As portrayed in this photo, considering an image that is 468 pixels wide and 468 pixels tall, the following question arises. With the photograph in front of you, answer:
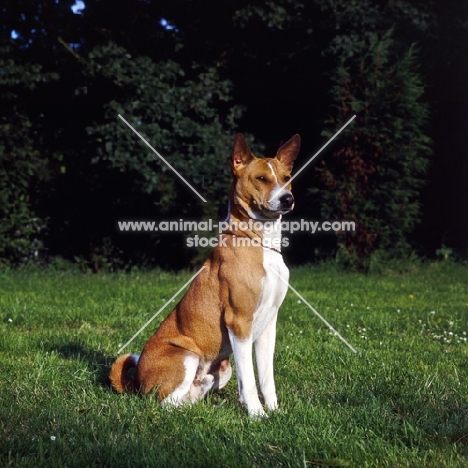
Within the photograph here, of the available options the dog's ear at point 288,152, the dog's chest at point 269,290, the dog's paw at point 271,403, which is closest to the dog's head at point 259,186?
the dog's ear at point 288,152

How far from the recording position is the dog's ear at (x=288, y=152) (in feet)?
15.6

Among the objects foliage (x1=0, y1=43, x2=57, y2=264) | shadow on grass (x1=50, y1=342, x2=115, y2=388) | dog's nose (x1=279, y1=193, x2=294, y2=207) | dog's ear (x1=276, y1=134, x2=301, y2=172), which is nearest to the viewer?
dog's nose (x1=279, y1=193, x2=294, y2=207)

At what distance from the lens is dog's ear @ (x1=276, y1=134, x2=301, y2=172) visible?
4.75m

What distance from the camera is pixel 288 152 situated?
4770 mm

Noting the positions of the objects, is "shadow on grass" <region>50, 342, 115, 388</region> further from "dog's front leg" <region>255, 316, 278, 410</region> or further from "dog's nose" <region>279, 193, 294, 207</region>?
"dog's nose" <region>279, 193, 294, 207</region>

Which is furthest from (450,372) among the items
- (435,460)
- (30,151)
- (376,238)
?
(30,151)

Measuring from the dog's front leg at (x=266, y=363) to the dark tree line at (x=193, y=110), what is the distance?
7.37 m

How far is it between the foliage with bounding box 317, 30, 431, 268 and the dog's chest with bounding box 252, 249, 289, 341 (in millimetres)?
7630

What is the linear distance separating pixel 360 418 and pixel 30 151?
9.49 m

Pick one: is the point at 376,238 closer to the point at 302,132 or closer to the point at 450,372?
the point at 302,132

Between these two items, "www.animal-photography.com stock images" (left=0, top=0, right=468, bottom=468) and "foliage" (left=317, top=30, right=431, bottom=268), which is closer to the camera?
"www.animal-photography.com stock images" (left=0, top=0, right=468, bottom=468)

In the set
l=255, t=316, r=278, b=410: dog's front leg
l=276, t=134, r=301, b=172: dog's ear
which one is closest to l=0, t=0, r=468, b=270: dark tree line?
l=276, t=134, r=301, b=172: dog's ear

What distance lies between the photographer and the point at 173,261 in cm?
1287

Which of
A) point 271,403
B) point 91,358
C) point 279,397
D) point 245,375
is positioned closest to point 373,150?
point 91,358
